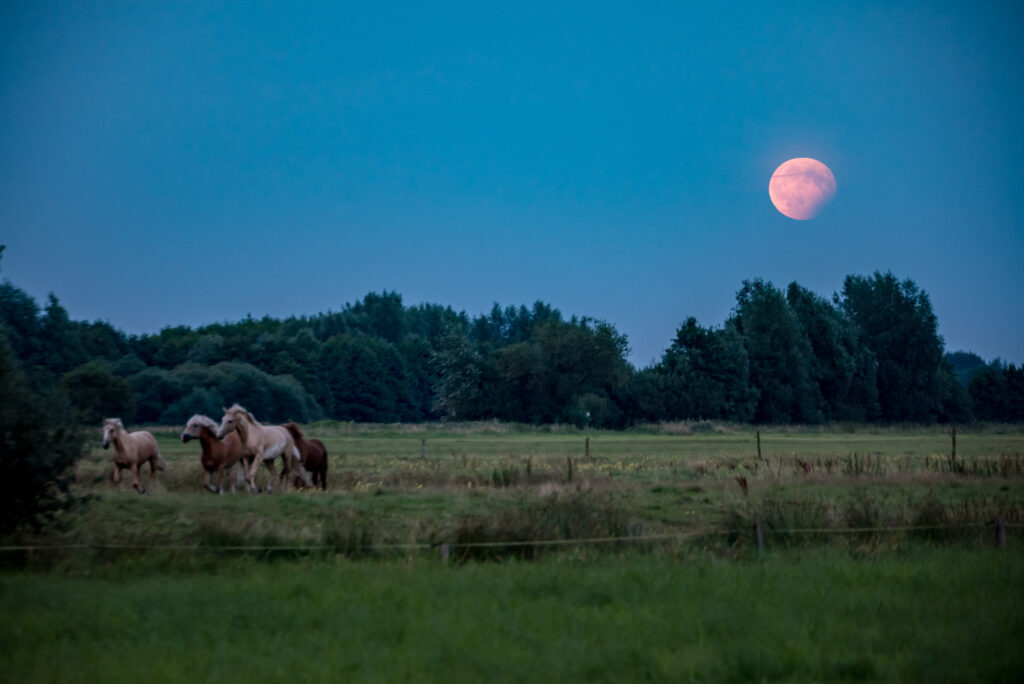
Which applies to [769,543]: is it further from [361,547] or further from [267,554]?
[267,554]

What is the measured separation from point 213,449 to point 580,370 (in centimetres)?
5995

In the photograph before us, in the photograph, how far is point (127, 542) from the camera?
14.0 m

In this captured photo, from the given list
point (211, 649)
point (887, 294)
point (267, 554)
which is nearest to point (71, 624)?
point (211, 649)

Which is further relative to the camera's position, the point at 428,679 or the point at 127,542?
the point at 127,542

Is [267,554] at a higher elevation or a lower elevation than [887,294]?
lower

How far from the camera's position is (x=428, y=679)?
25.3 feet

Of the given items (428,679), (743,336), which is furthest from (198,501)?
(743,336)

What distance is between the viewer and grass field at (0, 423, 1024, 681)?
27.1ft

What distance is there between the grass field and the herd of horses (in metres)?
1.23

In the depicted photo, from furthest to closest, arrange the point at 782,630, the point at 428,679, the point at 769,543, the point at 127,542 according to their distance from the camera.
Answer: the point at 769,543
the point at 127,542
the point at 782,630
the point at 428,679

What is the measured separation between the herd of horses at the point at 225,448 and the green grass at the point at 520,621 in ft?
30.3

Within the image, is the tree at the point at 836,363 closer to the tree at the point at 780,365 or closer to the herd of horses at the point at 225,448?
the tree at the point at 780,365

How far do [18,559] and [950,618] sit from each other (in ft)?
42.0

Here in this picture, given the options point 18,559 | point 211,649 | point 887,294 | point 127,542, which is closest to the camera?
point 211,649
